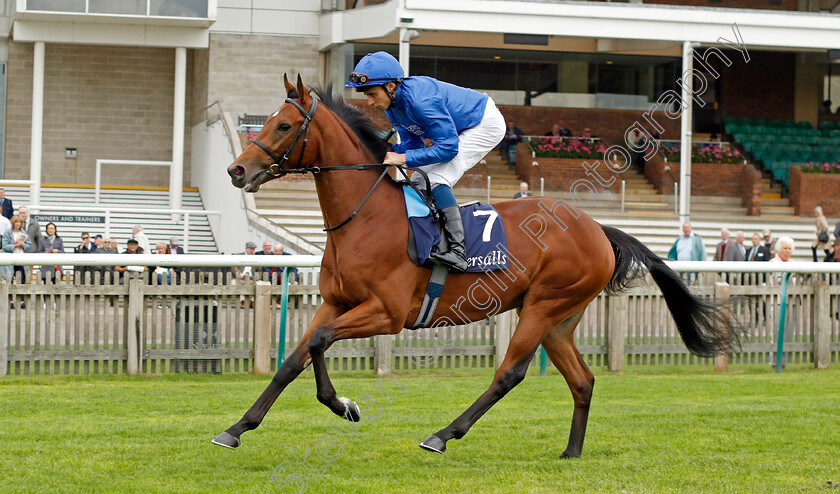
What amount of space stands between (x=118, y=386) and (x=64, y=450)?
2495 mm

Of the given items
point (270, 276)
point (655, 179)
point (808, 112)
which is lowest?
point (270, 276)

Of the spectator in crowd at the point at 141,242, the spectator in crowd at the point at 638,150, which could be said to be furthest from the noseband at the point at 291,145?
the spectator in crowd at the point at 638,150

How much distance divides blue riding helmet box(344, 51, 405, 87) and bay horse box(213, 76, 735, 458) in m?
0.26

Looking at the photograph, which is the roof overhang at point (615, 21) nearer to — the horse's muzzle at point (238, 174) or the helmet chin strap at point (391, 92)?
the helmet chin strap at point (391, 92)

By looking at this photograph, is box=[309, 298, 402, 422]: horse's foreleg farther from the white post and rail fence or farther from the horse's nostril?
the white post and rail fence

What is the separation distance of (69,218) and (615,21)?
10.8m

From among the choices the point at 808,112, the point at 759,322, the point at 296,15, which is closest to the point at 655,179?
the point at 808,112

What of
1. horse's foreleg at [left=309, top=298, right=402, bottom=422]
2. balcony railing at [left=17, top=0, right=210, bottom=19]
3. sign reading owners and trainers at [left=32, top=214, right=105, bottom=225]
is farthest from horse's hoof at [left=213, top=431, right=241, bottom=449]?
balcony railing at [left=17, top=0, right=210, bottom=19]

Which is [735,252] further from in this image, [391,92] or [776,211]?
[391,92]

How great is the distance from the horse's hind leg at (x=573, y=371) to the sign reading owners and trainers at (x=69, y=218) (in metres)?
14.6

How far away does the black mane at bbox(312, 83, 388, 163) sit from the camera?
207 inches

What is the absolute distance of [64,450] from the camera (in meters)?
5.14

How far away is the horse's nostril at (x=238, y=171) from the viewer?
15.3ft

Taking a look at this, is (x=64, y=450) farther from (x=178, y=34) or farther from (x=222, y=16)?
(x=222, y=16)
